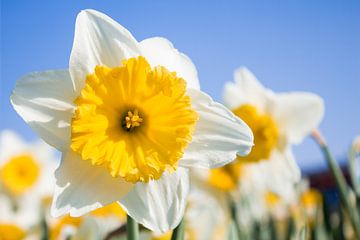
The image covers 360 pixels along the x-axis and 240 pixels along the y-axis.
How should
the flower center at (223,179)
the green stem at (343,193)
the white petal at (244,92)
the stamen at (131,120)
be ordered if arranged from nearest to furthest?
the stamen at (131,120)
the green stem at (343,193)
the white petal at (244,92)
the flower center at (223,179)

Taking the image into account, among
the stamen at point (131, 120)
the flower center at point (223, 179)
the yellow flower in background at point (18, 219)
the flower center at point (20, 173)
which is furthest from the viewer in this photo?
the flower center at point (20, 173)

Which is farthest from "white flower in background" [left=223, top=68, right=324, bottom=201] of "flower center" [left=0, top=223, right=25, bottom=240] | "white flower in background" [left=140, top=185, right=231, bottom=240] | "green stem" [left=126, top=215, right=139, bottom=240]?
"green stem" [left=126, top=215, right=139, bottom=240]

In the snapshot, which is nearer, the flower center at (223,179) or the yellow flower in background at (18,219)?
the yellow flower in background at (18,219)

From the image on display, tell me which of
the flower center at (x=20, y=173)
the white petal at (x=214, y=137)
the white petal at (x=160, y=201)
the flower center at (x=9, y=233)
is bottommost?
the flower center at (x=20, y=173)

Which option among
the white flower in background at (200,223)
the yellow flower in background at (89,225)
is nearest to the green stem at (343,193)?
the white flower in background at (200,223)

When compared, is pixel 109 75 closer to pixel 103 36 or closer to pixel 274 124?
pixel 103 36

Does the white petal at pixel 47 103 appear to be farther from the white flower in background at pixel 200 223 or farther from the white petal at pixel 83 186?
the white flower in background at pixel 200 223

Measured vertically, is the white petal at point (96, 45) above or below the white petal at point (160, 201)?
above
